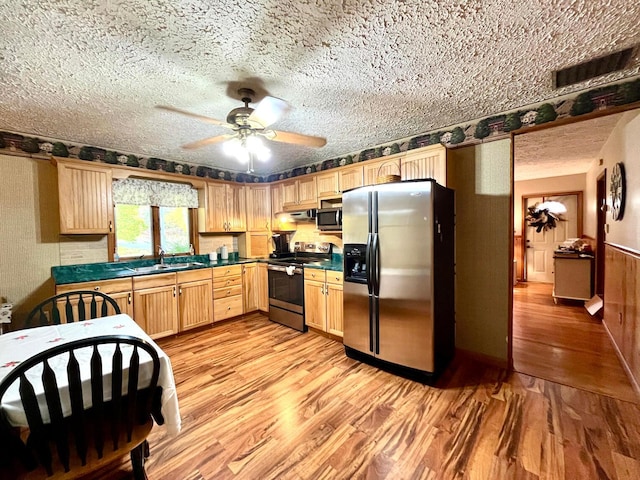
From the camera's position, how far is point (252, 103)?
221 centimetres

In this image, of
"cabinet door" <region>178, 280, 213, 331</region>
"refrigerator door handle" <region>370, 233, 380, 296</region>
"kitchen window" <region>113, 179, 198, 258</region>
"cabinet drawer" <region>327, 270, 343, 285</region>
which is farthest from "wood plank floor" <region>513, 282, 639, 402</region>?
"kitchen window" <region>113, 179, 198, 258</region>

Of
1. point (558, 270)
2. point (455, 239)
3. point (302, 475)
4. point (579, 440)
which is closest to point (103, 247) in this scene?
point (302, 475)

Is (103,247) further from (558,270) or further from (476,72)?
(558,270)

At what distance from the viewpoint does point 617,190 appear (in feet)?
9.31

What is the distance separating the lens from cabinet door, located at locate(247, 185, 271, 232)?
4.58 meters

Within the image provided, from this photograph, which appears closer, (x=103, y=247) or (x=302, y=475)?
(x=302, y=475)

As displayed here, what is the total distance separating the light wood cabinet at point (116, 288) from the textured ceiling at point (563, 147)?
4.57 m

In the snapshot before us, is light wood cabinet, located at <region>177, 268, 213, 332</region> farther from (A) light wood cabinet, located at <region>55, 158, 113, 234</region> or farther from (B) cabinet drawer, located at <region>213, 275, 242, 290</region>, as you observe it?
(A) light wood cabinet, located at <region>55, 158, 113, 234</region>

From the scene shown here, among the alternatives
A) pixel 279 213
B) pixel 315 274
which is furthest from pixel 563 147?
pixel 279 213

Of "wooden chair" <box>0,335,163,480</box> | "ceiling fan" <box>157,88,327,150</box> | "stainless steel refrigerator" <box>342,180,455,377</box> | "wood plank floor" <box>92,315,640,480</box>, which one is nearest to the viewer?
"wooden chair" <box>0,335,163,480</box>

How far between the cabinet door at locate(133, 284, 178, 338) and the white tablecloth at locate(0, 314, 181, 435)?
1.39m

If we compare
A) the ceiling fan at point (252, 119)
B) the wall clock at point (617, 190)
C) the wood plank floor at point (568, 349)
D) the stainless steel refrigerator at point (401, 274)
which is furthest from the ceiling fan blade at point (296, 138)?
the wall clock at point (617, 190)

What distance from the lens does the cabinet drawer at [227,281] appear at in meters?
3.87

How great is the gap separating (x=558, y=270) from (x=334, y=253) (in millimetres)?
3790
